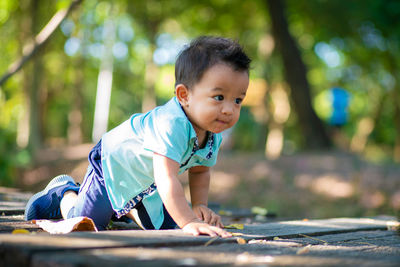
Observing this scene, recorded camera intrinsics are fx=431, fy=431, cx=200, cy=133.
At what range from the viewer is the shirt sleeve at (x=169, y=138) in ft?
7.35

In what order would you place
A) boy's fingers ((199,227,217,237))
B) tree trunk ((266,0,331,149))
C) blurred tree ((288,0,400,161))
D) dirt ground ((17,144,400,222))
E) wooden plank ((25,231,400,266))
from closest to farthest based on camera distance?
1. wooden plank ((25,231,400,266))
2. boy's fingers ((199,227,217,237))
3. dirt ground ((17,144,400,222))
4. tree trunk ((266,0,331,149))
5. blurred tree ((288,0,400,161))

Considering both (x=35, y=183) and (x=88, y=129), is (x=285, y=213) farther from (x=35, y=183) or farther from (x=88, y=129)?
(x=88, y=129)

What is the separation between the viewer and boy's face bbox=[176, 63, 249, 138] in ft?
7.51

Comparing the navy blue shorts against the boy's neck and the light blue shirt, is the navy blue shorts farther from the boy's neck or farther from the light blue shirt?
the boy's neck

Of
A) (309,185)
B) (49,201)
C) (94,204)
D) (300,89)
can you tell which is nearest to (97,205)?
(94,204)

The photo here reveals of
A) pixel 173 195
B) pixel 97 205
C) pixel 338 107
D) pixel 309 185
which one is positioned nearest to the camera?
pixel 173 195

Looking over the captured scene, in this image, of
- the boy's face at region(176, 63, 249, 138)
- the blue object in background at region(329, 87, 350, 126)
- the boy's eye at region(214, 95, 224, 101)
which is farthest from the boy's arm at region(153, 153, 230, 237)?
the blue object in background at region(329, 87, 350, 126)

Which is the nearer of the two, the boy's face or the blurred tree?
the boy's face

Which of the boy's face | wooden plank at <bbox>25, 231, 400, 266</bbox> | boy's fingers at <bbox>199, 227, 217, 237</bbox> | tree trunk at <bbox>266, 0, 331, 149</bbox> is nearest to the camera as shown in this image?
wooden plank at <bbox>25, 231, 400, 266</bbox>

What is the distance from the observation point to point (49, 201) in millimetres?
2752

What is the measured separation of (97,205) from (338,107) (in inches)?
895

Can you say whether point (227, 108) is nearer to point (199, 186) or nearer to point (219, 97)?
point (219, 97)

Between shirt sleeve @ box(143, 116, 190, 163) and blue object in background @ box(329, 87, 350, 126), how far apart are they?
22.4 meters

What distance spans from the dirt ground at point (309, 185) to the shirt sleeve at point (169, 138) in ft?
15.8
